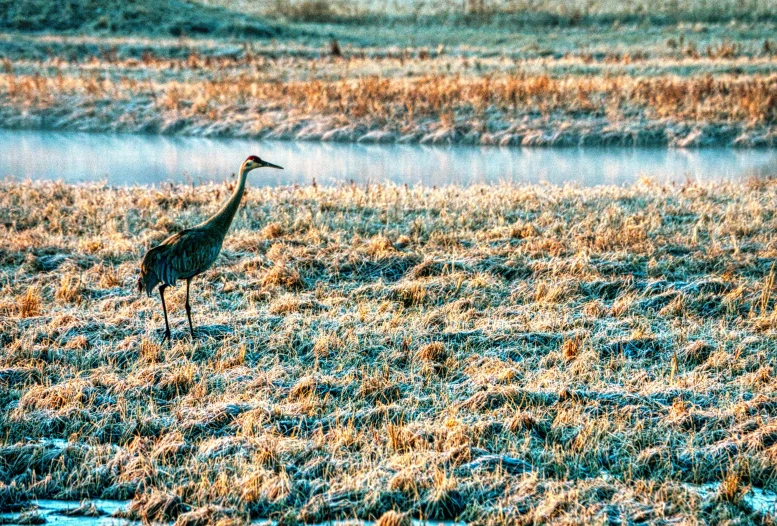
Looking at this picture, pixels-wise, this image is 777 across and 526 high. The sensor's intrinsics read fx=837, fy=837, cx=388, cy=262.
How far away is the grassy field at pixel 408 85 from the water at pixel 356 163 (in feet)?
2.92

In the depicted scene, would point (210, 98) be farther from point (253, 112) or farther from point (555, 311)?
point (555, 311)

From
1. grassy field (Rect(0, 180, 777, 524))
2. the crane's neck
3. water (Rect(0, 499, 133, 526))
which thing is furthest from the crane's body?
water (Rect(0, 499, 133, 526))

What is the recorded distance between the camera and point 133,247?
9.98 metres

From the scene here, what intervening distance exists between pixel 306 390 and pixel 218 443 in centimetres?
100

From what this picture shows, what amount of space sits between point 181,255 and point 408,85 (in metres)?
15.9

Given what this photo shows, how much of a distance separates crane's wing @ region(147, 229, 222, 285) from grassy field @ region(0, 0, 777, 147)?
12896 millimetres

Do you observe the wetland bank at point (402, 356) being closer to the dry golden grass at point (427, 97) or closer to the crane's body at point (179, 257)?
the crane's body at point (179, 257)

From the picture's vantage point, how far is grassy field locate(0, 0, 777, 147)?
19266mm

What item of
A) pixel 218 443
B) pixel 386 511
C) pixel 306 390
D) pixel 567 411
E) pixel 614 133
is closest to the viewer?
pixel 386 511

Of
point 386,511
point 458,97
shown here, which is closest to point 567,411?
point 386,511

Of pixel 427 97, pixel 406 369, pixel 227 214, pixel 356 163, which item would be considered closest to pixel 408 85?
pixel 427 97

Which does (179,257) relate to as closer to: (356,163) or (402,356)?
(402,356)

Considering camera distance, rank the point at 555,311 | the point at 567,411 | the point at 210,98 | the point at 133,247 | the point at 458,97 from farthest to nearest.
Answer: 1. the point at 210,98
2. the point at 458,97
3. the point at 133,247
4. the point at 555,311
5. the point at 567,411

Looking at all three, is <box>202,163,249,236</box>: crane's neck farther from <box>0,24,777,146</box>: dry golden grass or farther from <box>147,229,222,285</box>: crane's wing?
<box>0,24,777,146</box>: dry golden grass
